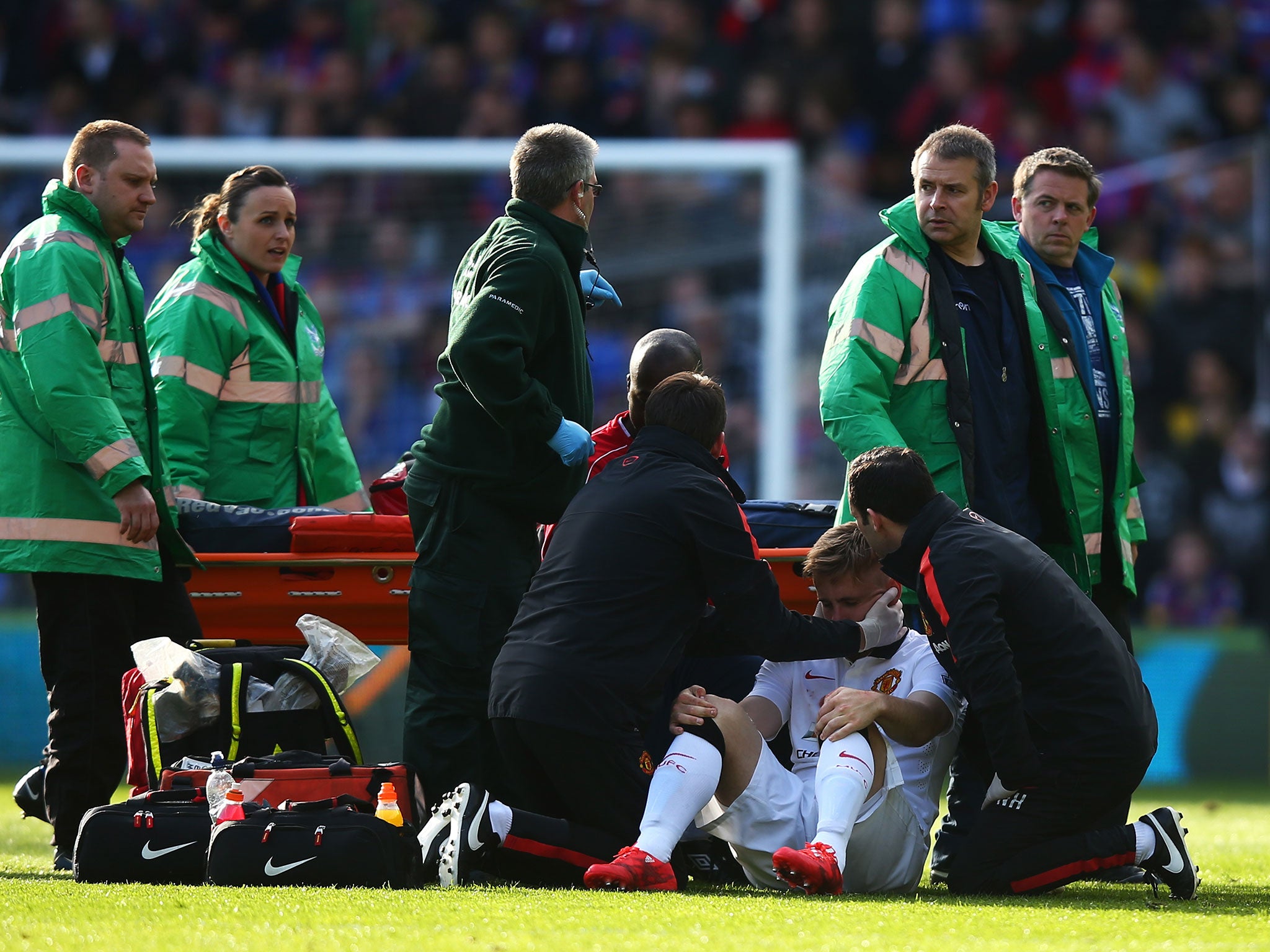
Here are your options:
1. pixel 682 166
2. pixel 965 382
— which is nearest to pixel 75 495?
pixel 965 382

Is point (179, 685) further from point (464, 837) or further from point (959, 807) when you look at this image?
point (959, 807)

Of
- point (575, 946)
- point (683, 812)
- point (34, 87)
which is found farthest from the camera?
point (34, 87)

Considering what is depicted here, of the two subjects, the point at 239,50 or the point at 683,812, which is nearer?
the point at 683,812

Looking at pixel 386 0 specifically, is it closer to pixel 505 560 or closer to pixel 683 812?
pixel 505 560

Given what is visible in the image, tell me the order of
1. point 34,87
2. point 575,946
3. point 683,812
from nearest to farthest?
point 575,946 → point 683,812 → point 34,87

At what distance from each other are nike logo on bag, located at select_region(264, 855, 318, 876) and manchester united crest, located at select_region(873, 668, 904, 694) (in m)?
1.52

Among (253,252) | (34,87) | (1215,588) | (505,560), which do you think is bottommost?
(1215,588)

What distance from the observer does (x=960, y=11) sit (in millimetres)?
13336

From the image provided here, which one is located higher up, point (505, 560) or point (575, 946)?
point (505, 560)

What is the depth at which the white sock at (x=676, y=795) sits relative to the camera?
166 inches

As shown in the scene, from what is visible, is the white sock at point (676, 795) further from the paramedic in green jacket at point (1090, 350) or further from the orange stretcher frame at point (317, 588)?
the paramedic in green jacket at point (1090, 350)

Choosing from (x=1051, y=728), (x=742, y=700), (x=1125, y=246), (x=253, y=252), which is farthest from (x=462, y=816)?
(x=1125, y=246)

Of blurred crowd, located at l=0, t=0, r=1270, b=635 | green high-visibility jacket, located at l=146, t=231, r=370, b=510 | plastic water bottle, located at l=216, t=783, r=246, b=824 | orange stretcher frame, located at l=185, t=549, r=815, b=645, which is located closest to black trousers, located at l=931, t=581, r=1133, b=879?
orange stretcher frame, located at l=185, t=549, r=815, b=645

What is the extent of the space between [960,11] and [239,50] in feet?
17.8
